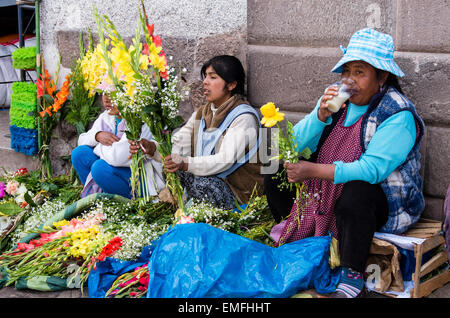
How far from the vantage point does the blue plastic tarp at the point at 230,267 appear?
280cm

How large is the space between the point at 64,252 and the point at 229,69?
1704 millimetres

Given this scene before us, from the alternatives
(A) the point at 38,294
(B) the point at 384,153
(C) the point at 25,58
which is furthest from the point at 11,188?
(B) the point at 384,153

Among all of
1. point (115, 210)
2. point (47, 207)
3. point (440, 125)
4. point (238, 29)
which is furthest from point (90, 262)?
point (440, 125)

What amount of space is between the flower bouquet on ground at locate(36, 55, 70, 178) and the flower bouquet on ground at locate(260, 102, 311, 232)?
9.15 ft

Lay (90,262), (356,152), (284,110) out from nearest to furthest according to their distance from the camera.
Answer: (356,152)
(90,262)
(284,110)

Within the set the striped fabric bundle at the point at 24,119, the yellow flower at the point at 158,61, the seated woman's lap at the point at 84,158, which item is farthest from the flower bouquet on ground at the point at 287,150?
the striped fabric bundle at the point at 24,119

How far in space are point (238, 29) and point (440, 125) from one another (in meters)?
1.68

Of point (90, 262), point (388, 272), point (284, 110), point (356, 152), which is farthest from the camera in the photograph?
point (284, 110)

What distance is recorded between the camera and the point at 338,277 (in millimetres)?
2957

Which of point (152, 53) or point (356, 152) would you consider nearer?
point (356, 152)

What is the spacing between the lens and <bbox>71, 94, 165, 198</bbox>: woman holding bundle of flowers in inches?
168

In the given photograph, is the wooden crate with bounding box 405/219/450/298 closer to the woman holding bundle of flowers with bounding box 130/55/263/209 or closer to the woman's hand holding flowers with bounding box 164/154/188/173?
the woman holding bundle of flowers with bounding box 130/55/263/209

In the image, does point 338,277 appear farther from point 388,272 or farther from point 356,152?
point 356,152

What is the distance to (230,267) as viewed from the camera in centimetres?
287
